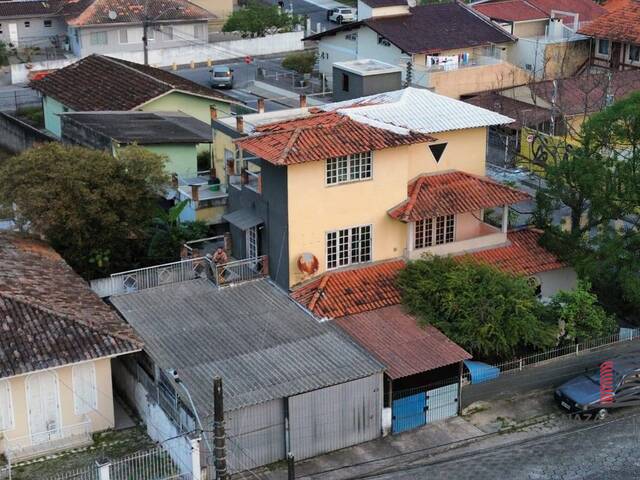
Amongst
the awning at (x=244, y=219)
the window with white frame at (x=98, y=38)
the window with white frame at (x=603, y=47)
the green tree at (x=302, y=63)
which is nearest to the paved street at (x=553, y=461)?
the awning at (x=244, y=219)

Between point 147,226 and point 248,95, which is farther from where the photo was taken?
point 248,95

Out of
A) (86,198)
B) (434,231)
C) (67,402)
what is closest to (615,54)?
(434,231)

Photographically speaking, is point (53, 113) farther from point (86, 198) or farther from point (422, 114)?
point (422, 114)

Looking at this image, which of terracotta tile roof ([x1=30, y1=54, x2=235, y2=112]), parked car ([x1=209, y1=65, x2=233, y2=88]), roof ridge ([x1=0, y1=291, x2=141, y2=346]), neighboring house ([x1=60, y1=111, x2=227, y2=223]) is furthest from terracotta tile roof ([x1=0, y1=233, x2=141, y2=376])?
parked car ([x1=209, y1=65, x2=233, y2=88])

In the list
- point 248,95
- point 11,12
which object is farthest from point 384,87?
point 11,12

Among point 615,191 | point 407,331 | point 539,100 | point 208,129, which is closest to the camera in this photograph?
point 407,331

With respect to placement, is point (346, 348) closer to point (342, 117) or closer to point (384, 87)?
point (342, 117)

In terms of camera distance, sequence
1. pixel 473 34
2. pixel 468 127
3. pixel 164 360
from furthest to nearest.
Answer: pixel 473 34, pixel 468 127, pixel 164 360

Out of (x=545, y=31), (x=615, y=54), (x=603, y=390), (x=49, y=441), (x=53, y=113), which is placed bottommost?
(x=49, y=441)
